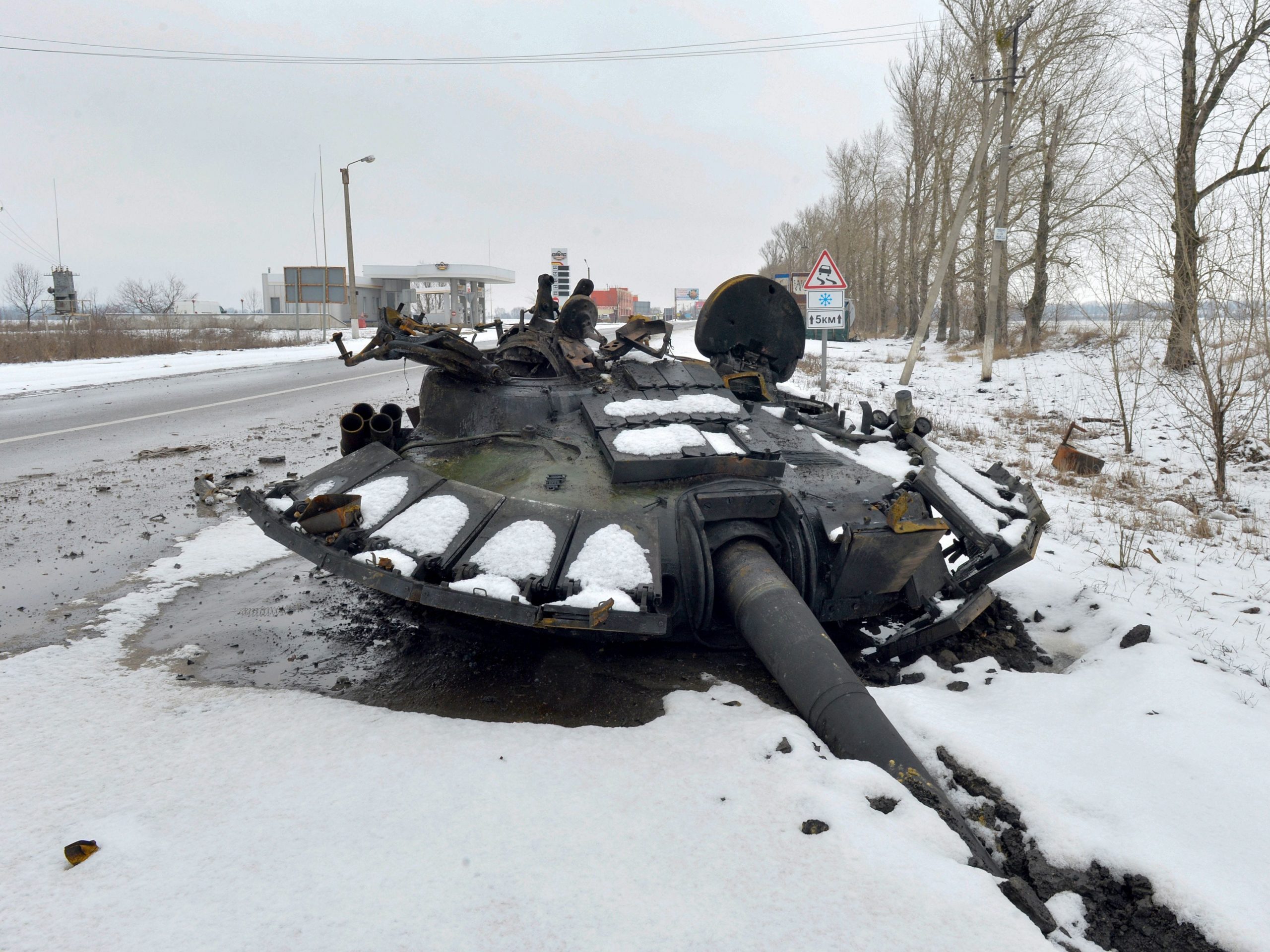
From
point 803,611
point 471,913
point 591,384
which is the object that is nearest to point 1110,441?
point 591,384

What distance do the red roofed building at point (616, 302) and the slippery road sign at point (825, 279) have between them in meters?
48.5

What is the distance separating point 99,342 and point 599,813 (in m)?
26.0

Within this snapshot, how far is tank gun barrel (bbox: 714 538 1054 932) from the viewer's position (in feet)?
8.81

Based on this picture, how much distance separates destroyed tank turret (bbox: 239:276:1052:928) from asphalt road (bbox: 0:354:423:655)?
1821 mm

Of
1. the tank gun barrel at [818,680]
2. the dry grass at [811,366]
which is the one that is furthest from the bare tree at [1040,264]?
the tank gun barrel at [818,680]

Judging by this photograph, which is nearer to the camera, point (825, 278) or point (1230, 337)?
point (1230, 337)

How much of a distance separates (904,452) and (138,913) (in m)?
4.53

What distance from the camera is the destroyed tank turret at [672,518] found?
3.32 meters

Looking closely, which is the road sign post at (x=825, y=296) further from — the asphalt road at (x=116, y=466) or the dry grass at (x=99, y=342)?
the dry grass at (x=99, y=342)

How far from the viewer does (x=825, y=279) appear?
1136cm

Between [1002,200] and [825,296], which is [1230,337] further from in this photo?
[1002,200]

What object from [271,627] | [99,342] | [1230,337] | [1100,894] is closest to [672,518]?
[1100,894]

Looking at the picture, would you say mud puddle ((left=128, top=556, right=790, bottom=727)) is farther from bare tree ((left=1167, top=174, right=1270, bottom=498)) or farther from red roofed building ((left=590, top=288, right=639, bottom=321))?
red roofed building ((left=590, top=288, right=639, bottom=321))

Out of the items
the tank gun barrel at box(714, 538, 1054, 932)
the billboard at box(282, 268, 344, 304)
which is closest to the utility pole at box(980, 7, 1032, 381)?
the tank gun barrel at box(714, 538, 1054, 932)
